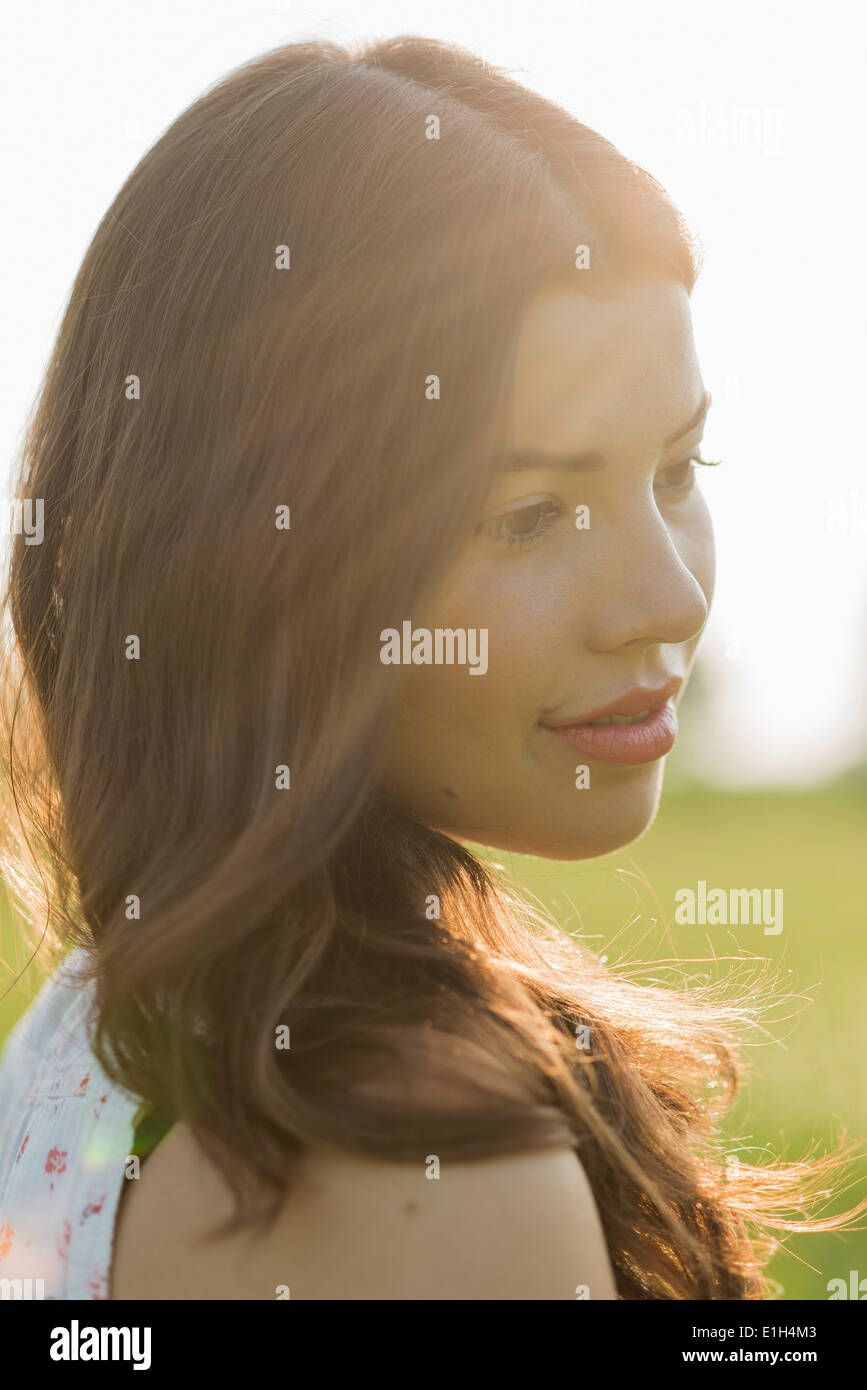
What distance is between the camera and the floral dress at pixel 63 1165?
147 cm

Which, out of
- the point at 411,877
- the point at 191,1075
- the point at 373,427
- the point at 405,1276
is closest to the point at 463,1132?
the point at 405,1276

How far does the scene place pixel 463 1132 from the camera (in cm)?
131

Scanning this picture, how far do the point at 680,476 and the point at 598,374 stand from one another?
0.33 metres

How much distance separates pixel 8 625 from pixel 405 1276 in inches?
50.2

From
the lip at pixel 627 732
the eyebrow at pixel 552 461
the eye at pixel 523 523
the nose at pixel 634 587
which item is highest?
the eyebrow at pixel 552 461

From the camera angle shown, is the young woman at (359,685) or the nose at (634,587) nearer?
the young woman at (359,685)

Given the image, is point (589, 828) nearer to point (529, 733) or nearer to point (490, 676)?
point (529, 733)

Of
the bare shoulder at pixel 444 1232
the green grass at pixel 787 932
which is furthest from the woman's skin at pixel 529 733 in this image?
the green grass at pixel 787 932

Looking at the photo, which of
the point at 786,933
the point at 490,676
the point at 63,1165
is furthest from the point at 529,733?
the point at 786,933

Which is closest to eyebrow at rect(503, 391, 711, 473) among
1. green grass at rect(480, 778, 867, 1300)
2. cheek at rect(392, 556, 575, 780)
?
cheek at rect(392, 556, 575, 780)

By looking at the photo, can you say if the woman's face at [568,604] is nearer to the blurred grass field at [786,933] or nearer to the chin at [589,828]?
the chin at [589,828]

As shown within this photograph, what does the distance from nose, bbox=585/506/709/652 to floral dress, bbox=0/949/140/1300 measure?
88 cm

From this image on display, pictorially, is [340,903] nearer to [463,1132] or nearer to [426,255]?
[463,1132]

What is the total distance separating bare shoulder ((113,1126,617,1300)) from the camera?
4.24 ft
